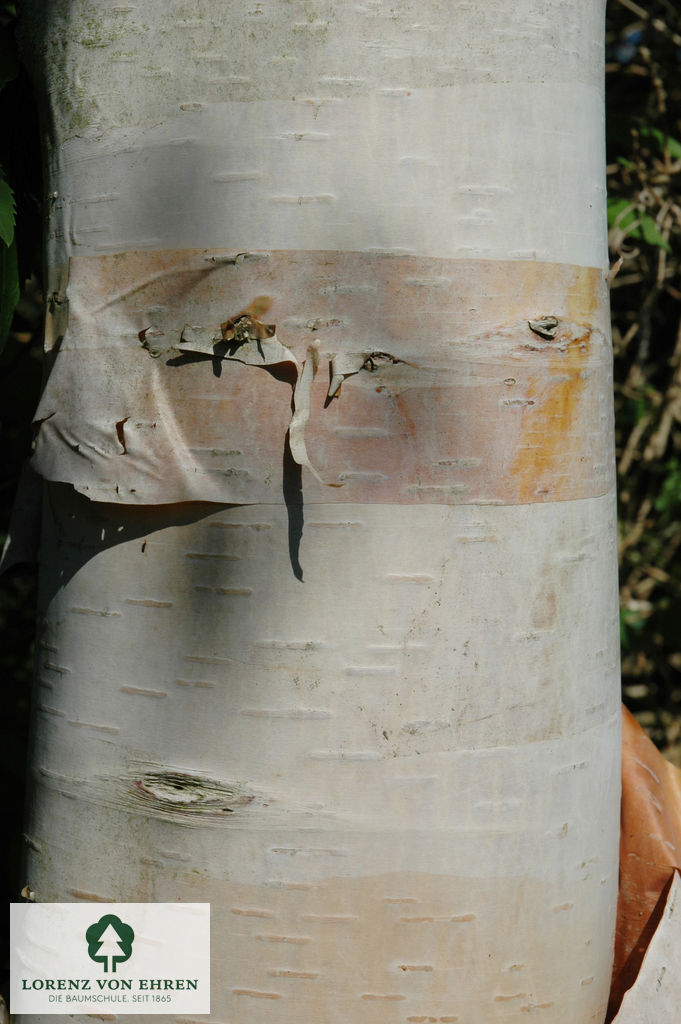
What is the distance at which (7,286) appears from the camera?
44.2 inches

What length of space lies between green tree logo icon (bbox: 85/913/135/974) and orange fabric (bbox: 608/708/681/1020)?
636 millimetres

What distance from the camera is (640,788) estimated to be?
1214mm

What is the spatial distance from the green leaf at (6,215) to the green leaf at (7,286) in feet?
0.13

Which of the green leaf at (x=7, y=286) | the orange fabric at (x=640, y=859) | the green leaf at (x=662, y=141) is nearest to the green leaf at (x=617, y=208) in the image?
the green leaf at (x=662, y=141)

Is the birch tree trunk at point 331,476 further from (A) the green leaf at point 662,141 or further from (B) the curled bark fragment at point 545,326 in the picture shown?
(A) the green leaf at point 662,141

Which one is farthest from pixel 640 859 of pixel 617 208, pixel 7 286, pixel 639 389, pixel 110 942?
pixel 639 389

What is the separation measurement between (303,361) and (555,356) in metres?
0.30

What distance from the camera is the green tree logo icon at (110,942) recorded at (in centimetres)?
98

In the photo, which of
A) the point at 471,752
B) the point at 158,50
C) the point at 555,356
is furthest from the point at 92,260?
the point at 471,752

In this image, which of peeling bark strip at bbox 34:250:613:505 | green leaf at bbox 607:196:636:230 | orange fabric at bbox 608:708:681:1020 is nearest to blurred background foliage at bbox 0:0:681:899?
green leaf at bbox 607:196:636:230

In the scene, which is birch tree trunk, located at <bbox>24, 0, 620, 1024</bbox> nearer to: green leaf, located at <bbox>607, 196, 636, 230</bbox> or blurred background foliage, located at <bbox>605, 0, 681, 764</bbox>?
green leaf, located at <bbox>607, 196, 636, 230</bbox>

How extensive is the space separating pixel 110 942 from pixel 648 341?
2.25 m

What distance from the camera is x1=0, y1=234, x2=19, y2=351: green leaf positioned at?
111 centimetres

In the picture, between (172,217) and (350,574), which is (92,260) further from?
(350,574)
